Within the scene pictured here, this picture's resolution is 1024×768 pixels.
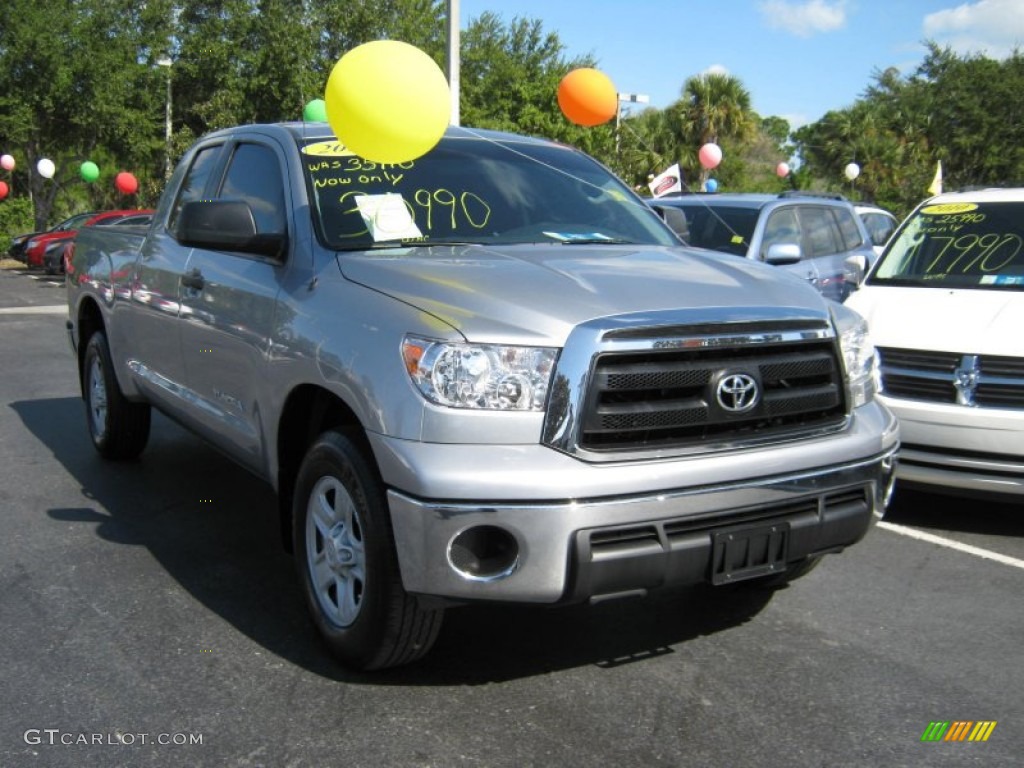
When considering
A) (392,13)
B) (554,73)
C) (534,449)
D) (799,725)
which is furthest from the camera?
(554,73)

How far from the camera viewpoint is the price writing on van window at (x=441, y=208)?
4.20 meters

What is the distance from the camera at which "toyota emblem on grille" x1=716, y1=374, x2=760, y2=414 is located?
3.31 metres

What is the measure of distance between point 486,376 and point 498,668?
3.72 feet

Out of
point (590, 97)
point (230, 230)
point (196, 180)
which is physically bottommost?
point (230, 230)

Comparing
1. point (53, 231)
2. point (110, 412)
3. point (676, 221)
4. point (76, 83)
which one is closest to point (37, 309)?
point (53, 231)

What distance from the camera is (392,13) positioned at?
34719mm

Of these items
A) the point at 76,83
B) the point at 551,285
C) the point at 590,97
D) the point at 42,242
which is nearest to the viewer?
the point at 551,285

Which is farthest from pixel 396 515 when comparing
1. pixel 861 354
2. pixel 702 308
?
pixel 861 354

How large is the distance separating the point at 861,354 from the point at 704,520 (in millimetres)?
1077

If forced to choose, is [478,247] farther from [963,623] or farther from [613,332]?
[963,623]

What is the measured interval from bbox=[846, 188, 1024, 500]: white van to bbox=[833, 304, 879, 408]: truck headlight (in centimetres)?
165

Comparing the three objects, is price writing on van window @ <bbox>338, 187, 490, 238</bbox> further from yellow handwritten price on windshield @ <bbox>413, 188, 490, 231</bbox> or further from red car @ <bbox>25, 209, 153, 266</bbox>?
red car @ <bbox>25, 209, 153, 266</bbox>

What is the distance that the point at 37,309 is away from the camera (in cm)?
1781

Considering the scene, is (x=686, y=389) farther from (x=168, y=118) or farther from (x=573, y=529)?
(x=168, y=118)
